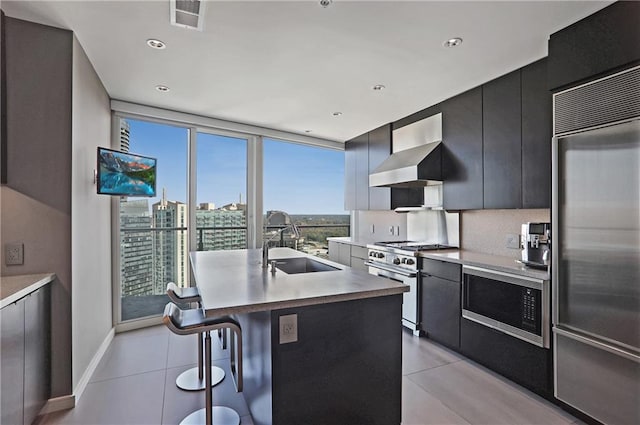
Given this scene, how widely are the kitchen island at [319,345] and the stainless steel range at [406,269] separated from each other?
1521mm

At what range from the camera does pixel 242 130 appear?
455 centimetres

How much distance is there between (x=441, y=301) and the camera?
3.26m

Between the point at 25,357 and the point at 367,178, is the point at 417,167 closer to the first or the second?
the point at 367,178

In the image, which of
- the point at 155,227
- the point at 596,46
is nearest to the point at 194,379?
the point at 155,227

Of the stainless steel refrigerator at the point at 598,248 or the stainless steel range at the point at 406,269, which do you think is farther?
the stainless steel range at the point at 406,269

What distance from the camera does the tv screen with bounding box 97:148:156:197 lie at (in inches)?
113

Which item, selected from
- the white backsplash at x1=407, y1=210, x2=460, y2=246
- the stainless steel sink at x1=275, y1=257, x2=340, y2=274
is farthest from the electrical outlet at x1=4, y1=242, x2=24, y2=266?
the white backsplash at x1=407, y1=210, x2=460, y2=246

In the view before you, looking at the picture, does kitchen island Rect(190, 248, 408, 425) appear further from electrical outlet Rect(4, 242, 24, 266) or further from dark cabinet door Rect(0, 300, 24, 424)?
electrical outlet Rect(4, 242, 24, 266)

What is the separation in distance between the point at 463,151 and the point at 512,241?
3.31 ft

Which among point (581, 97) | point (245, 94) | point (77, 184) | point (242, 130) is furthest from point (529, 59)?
point (77, 184)

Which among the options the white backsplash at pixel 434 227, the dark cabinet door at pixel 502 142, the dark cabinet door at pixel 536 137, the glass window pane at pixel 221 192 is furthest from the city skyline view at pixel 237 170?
the dark cabinet door at pixel 536 137

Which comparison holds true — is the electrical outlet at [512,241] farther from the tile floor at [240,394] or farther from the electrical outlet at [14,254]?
the electrical outlet at [14,254]

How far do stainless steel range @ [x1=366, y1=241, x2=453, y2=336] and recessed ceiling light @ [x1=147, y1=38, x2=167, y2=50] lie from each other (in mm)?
2944

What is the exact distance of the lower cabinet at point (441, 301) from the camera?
3.10 m
